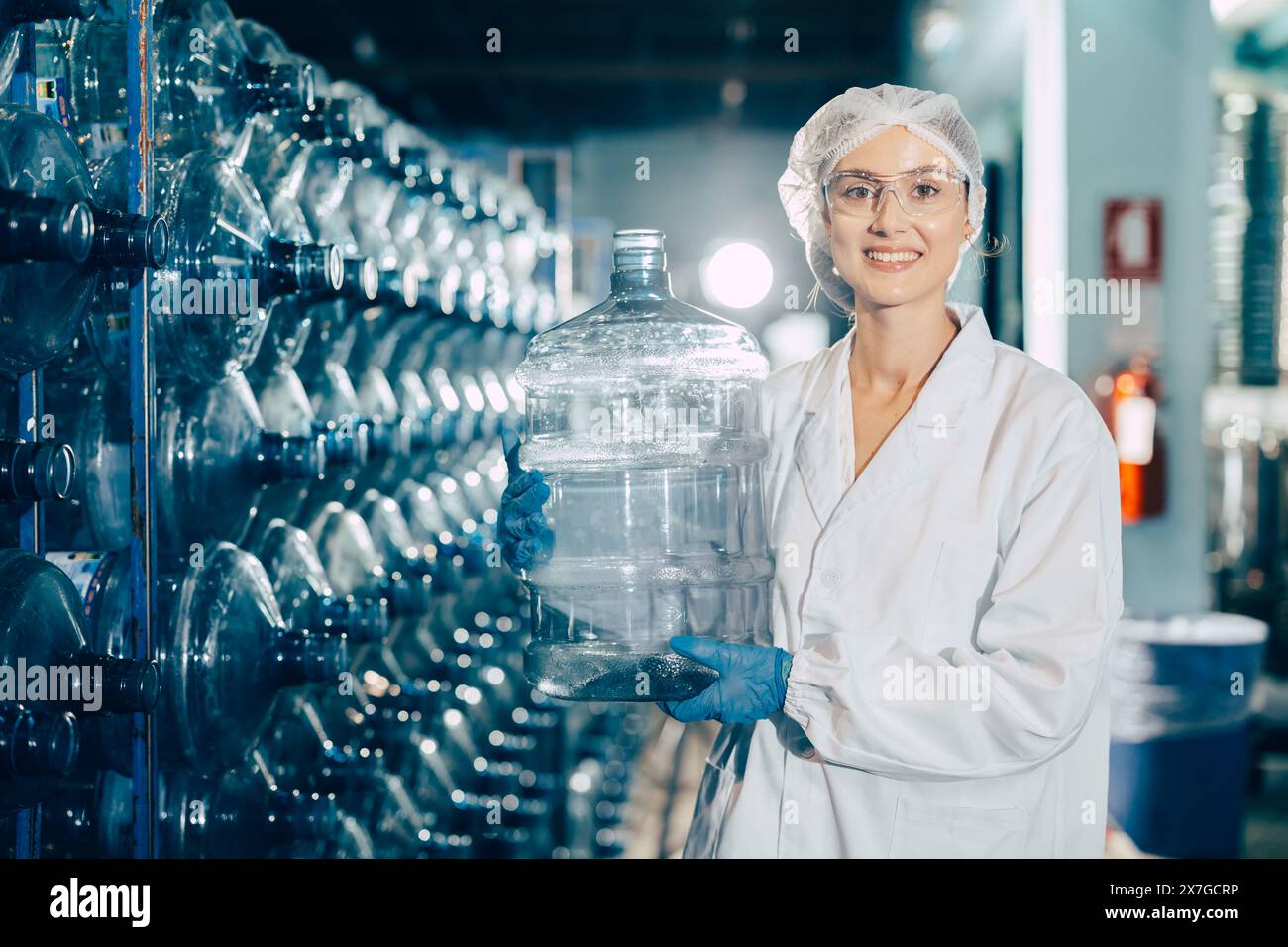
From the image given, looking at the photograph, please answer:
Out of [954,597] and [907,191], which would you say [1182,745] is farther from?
[907,191]

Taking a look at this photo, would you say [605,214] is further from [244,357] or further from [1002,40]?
[244,357]

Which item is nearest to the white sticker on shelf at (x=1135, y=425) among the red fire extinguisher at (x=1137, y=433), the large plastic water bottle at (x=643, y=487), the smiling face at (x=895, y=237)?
the red fire extinguisher at (x=1137, y=433)

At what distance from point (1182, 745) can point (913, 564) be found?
259 centimetres

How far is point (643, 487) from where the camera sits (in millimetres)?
2051

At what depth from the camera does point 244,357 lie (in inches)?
68.0

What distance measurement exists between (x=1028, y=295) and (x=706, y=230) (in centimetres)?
499

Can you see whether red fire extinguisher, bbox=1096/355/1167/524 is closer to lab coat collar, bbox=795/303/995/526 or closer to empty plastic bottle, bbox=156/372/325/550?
lab coat collar, bbox=795/303/995/526

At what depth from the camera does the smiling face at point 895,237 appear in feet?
4.97

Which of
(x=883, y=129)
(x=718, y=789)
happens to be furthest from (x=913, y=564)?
(x=883, y=129)

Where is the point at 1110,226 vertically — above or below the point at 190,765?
above

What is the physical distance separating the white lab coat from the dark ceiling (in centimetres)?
397

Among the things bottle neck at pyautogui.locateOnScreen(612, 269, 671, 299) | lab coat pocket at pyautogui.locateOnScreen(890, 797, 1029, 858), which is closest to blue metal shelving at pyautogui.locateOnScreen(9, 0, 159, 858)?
bottle neck at pyautogui.locateOnScreen(612, 269, 671, 299)

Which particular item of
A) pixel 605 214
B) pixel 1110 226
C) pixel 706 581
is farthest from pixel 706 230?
pixel 706 581

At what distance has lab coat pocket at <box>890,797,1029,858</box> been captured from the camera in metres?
1.53
